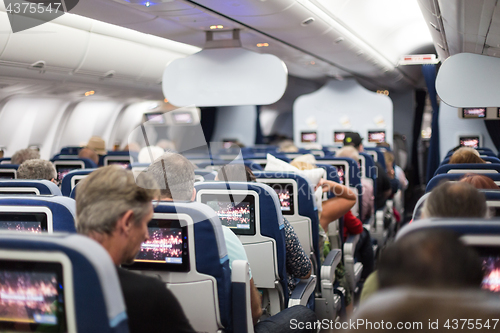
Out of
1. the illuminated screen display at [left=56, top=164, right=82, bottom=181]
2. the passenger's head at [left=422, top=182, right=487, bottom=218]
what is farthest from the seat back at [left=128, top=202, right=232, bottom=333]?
the illuminated screen display at [left=56, top=164, right=82, bottom=181]

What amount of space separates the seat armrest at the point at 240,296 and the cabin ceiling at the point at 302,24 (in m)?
3.09

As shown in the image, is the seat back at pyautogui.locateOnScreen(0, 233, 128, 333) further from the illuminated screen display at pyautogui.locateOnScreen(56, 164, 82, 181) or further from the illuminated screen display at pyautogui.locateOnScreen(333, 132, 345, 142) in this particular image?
the illuminated screen display at pyautogui.locateOnScreen(333, 132, 345, 142)

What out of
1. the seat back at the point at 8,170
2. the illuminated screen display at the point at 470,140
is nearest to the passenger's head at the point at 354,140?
the seat back at the point at 8,170

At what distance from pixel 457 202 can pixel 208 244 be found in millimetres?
1007

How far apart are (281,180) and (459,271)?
8.03ft

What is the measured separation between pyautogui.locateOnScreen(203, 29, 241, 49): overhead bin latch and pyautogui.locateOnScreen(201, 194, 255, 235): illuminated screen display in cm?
311

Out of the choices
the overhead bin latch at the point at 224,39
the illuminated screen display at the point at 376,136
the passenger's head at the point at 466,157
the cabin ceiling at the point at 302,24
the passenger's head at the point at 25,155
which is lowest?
the passenger's head at the point at 466,157

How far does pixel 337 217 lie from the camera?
4367mm

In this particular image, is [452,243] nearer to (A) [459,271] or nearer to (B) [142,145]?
(A) [459,271]

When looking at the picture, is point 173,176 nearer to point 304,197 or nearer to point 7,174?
point 304,197

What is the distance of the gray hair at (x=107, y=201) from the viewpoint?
58.9 inches

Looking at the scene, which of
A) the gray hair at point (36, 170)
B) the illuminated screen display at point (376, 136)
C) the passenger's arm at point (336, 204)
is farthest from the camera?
the illuminated screen display at point (376, 136)

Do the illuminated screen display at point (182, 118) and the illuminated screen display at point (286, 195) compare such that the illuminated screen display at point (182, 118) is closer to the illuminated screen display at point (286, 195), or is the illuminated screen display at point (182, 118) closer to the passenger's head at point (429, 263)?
the illuminated screen display at point (286, 195)

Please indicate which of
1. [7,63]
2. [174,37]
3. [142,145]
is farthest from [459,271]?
[7,63]
